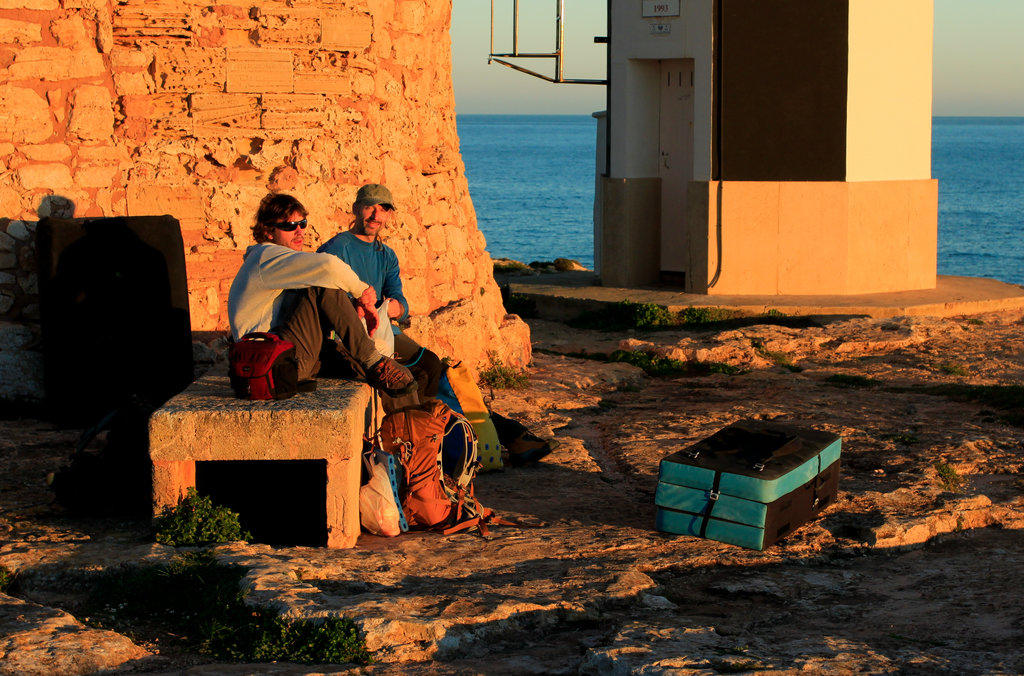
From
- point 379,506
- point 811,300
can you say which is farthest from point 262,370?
point 811,300

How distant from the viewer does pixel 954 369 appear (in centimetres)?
1028

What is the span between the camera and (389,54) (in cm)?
855

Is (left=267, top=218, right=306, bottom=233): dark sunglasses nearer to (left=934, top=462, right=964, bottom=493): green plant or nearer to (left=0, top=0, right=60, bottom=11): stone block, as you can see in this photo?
(left=0, top=0, right=60, bottom=11): stone block

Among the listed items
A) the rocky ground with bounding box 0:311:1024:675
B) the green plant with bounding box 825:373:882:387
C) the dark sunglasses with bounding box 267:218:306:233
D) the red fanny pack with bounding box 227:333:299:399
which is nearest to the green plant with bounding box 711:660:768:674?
the rocky ground with bounding box 0:311:1024:675

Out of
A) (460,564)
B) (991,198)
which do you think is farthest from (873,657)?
(991,198)

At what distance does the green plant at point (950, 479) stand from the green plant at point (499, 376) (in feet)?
12.0

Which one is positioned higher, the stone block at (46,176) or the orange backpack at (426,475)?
the stone block at (46,176)

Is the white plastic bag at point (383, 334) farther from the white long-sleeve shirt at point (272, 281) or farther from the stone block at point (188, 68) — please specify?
the stone block at point (188, 68)

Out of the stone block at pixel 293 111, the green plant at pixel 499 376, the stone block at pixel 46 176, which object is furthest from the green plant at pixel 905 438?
the stone block at pixel 46 176

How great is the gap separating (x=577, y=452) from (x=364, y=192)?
2.26 metres

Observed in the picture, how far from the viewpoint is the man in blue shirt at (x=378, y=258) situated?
6.73 m

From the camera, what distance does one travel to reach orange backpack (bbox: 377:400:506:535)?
19.0ft

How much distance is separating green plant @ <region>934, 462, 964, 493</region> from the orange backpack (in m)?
2.78

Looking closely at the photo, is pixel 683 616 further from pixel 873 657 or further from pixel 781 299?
pixel 781 299
